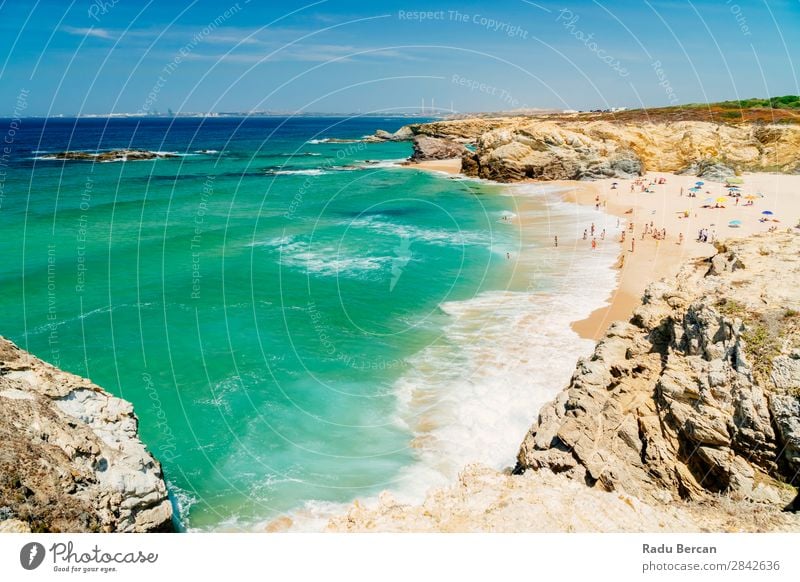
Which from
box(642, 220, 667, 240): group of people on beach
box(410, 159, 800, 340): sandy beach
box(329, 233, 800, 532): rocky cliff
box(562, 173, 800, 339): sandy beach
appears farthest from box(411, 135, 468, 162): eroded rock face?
box(329, 233, 800, 532): rocky cliff

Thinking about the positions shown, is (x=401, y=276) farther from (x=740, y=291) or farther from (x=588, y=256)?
(x=740, y=291)

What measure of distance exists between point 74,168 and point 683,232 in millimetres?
85504

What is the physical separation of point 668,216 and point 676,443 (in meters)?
37.7

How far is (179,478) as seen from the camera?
1354cm

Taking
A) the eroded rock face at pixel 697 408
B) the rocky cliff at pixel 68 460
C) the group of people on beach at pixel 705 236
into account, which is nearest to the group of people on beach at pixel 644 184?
the group of people on beach at pixel 705 236

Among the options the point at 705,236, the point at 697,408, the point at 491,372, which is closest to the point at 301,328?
the point at 491,372

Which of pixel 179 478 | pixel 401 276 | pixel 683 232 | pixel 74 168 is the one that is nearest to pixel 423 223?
pixel 401 276

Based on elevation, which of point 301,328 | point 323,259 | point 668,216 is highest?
point 668,216

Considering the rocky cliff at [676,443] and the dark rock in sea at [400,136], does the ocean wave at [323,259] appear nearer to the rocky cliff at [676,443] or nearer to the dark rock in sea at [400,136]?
the rocky cliff at [676,443]

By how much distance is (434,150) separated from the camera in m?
98.1

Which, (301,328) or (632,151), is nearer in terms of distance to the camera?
(301,328)

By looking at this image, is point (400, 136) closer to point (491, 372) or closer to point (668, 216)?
point (668, 216)

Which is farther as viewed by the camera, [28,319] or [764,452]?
[28,319]

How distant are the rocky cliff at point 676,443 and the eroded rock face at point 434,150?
88.4m
